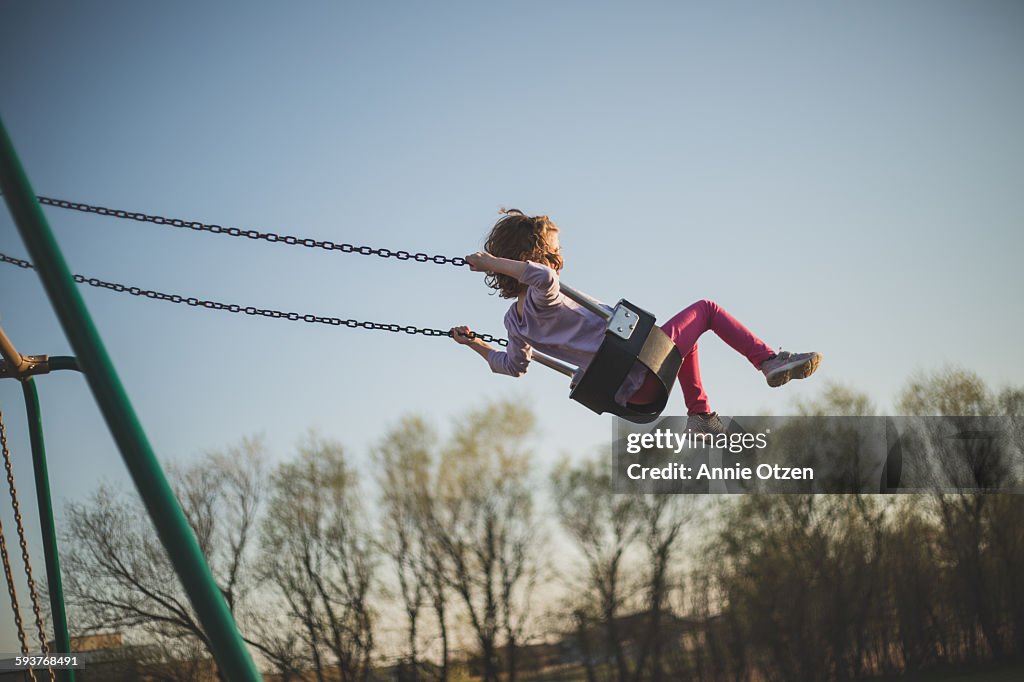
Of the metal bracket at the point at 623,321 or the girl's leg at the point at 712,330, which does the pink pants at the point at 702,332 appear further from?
the metal bracket at the point at 623,321

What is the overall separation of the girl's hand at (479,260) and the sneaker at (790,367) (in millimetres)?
1475

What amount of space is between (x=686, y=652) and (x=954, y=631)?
30.0 feet

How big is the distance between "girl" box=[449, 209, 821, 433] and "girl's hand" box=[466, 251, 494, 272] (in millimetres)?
30

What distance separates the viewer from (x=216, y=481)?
22375 mm

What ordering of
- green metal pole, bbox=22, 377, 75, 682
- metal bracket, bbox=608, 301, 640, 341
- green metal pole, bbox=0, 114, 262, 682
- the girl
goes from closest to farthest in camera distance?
green metal pole, bbox=0, 114, 262, 682 < metal bracket, bbox=608, 301, 640, 341 < the girl < green metal pole, bbox=22, 377, 75, 682

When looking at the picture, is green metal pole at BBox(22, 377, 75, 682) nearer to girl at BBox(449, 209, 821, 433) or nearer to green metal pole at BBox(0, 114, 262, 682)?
girl at BBox(449, 209, 821, 433)

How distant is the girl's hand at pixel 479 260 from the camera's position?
13.2 feet

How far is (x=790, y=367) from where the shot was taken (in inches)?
170

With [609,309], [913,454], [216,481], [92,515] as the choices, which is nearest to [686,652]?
[913,454]

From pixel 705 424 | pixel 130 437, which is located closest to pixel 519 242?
pixel 705 424

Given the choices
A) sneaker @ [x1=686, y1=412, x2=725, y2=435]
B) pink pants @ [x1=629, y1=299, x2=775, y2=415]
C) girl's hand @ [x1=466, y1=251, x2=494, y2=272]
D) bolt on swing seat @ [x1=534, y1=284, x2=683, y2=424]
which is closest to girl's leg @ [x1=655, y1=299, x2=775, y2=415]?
pink pants @ [x1=629, y1=299, x2=775, y2=415]

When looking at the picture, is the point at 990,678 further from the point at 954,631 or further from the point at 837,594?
the point at 837,594

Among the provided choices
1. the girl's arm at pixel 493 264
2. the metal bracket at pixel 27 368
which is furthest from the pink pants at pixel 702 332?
the metal bracket at pixel 27 368

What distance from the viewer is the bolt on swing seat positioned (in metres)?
4.01
